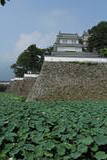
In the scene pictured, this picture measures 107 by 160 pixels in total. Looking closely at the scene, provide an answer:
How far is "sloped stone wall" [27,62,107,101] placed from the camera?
31.4 meters

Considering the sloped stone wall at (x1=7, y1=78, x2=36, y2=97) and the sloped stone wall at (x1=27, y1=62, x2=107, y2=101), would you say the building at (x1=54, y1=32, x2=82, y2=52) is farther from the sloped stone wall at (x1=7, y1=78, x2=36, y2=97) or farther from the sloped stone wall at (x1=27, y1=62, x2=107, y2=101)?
the sloped stone wall at (x1=27, y1=62, x2=107, y2=101)

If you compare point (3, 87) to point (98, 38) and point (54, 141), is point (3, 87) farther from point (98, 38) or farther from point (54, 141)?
point (54, 141)

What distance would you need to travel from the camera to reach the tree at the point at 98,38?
70000 mm

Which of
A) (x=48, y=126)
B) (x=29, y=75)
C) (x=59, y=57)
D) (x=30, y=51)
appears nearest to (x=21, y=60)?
(x=30, y=51)

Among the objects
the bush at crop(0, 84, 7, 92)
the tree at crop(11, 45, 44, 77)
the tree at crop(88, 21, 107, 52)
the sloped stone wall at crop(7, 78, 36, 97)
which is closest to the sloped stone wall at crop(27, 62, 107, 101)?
the sloped stone wall at crop(7, 78, 36, 97)

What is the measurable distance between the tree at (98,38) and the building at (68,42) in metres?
2.84

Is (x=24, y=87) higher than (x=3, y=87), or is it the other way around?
(x=24, y=87)

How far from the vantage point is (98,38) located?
71.9 meters

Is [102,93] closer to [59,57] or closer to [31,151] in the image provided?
[59,57]

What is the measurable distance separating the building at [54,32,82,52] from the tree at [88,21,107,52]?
2.84 metres

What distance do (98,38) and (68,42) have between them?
23.9ft

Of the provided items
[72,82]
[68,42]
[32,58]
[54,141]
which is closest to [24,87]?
[32,58]

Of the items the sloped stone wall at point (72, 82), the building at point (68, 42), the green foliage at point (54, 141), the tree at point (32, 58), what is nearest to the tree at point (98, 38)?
the building at point (68, 42)

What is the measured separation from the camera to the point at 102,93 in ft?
105
